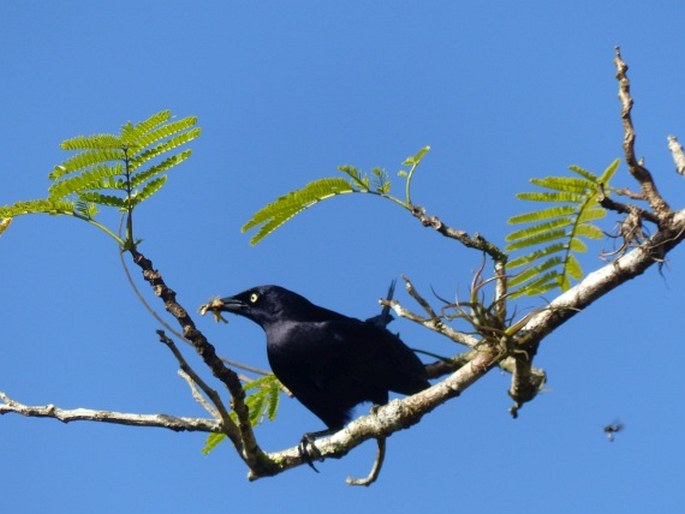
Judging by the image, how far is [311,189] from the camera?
4.64 metres

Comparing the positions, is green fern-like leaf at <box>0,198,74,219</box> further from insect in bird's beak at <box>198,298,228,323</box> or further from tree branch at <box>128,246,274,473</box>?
insect in bird's beak at <box>198,298,228,323</box>

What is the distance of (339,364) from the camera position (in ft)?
20.4

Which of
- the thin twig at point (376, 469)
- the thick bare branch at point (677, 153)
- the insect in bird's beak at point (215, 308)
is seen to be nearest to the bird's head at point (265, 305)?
the insect in bird's beak at point (215, 308)

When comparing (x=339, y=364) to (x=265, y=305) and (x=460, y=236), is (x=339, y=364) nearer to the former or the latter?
(x=265, y=305)

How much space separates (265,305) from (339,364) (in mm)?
860

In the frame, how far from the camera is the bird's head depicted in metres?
6.62

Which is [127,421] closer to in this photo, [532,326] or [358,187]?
[358,187]

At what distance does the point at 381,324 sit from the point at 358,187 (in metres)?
2.14

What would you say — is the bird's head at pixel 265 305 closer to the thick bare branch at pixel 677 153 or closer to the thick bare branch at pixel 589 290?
the thick bare branch at pixel 589 290

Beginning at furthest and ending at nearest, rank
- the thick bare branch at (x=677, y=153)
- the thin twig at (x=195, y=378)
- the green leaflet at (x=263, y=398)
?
the green leaflet at (x=263, y=398)
the thick bare branch at (x=677, y=153)
the thin twig at (x=195, y=378)

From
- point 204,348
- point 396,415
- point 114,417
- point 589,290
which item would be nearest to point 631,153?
point 589,290

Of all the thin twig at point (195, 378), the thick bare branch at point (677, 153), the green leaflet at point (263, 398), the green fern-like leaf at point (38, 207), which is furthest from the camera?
the green leaflet at point (263, 398)

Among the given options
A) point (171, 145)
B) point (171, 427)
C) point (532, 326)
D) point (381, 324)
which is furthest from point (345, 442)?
point (381, 324)

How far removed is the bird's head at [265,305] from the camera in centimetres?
662
